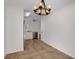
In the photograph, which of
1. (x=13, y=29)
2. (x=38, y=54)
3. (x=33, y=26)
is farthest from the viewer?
(x=33, y=26)

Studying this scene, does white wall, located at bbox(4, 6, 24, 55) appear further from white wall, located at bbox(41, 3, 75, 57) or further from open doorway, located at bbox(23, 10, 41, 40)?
open doorway, located at bbox(23, 10, 41, 40)

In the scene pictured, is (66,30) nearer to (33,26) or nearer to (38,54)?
(38,54)

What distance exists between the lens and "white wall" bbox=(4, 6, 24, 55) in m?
3.86

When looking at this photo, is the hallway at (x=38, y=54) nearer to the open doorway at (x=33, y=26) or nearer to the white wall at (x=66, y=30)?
the white wall at (x=66, y=30)

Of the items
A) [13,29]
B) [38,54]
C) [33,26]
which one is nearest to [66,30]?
[38,54]

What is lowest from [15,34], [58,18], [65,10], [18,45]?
[18,45]

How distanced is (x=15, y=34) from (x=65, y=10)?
10.2 ft

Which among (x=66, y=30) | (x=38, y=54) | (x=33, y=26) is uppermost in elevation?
(x=33, y=26)

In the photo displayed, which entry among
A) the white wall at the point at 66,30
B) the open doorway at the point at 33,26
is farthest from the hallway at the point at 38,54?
the open doorway at the point at 33,26

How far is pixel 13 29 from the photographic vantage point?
13.4ft

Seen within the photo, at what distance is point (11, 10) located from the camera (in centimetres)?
401
